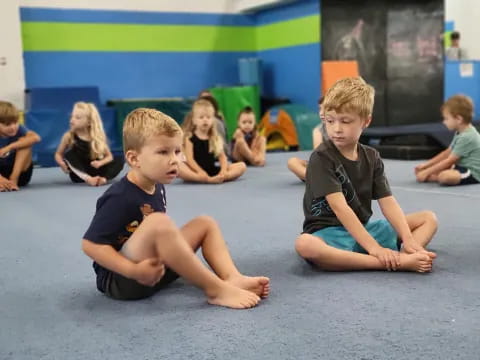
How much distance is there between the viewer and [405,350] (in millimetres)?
1348

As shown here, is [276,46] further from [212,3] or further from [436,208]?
[436,208]

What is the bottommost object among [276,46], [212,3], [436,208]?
[436,208]

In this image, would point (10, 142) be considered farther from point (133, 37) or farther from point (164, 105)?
point (133, 37)

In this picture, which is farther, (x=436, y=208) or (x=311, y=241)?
(x=436, y=208)

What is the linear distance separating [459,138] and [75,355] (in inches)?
129

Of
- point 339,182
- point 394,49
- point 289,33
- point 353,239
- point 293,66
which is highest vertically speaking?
point 289,33

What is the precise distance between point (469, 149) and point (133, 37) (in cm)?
527

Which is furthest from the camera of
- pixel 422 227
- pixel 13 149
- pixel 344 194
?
pixel 13 149

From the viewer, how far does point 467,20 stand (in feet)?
31.7

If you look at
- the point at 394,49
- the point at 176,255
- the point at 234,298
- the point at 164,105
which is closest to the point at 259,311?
the point at 234,298

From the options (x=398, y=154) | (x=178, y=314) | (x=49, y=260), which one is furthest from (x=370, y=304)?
(x=398, y=154)

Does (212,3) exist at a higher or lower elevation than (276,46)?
higher

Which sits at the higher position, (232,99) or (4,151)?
(232,99)

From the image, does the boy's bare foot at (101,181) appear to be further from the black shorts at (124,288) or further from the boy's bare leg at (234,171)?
the black shorts at (124,288)
